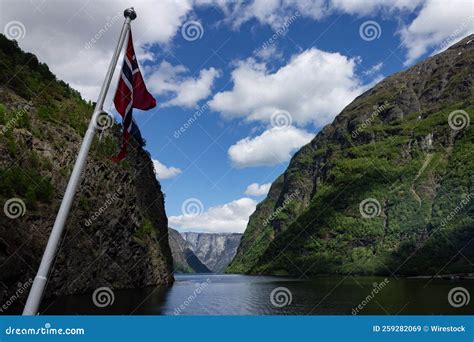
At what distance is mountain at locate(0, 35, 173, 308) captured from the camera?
51281mm

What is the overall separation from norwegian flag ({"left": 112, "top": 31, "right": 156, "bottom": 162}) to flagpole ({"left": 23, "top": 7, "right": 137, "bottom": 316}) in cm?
95

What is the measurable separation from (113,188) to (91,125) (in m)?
75.2

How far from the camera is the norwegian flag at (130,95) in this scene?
40.8ft

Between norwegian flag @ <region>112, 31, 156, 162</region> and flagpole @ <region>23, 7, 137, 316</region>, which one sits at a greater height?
norwegian flag @ <region>112, 31, 156, 162</region>

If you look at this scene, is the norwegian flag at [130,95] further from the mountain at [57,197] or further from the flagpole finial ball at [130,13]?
the mountain at [57,197]

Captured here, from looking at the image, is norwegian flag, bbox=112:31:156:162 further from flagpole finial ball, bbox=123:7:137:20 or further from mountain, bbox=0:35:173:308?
mountain, bbox=0:35:173:308

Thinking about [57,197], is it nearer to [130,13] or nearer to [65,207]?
[130,13]

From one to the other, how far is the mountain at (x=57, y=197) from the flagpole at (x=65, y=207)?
135 feet

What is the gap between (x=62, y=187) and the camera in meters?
65.0

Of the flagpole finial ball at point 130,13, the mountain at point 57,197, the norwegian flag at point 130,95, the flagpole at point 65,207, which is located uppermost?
the mountain at point 57,197

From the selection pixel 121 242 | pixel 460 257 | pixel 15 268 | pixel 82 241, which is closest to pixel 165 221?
pixel 121 242

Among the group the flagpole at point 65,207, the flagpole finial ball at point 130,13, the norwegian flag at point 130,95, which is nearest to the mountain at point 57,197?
the norwegian flag at point 130,95

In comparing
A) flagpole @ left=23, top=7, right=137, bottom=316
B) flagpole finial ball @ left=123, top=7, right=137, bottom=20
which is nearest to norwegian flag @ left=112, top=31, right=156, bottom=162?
flagpole finial ball @ left=123, top=7, right=137, bottom=20

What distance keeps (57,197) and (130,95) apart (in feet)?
184
